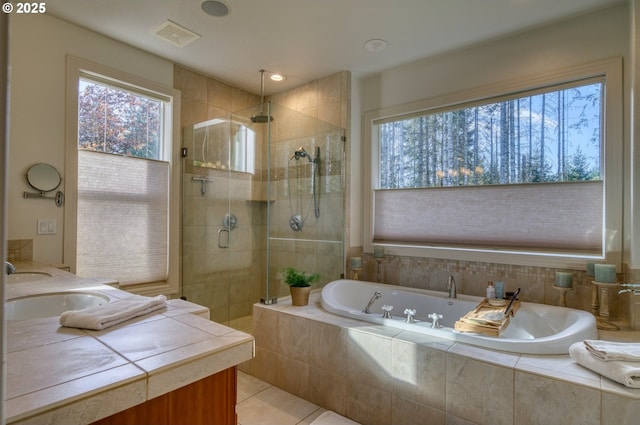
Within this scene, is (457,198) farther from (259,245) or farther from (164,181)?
(164,181)

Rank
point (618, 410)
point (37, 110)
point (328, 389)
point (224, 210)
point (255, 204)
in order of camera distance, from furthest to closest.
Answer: point (224, 210) → point (255, 204) → point (37, 110) → point (328, 389) → point (618, 410)

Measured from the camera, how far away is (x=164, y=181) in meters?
3.01

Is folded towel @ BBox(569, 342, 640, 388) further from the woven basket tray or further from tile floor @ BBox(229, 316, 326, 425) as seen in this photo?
tile floor @ BBox(229, 316, 326, 425)

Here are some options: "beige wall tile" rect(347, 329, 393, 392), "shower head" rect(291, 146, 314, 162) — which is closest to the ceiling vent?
"shower head" rect(291, 146, 314, 162)

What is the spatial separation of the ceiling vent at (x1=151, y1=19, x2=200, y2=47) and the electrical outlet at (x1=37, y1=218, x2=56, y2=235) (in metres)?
1.59

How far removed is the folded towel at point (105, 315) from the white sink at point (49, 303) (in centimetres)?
33

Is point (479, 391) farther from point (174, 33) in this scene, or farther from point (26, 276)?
point (174, 33)

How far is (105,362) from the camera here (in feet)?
2.48

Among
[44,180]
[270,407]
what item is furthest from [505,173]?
[44,180]

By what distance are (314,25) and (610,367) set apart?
2642 millimetres

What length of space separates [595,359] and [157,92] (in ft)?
11.5

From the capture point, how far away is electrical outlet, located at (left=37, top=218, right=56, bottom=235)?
2.28m

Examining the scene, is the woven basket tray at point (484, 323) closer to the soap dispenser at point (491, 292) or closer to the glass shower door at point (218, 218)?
the soap dispenser at point (491, 292)

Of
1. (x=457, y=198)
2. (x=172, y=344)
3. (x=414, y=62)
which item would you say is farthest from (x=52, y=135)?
(x=457, y=198)
